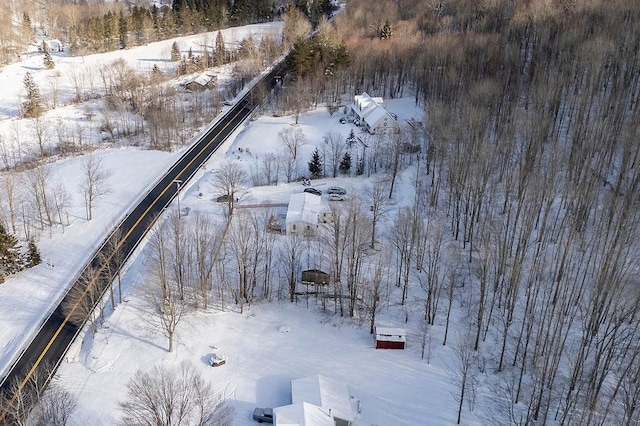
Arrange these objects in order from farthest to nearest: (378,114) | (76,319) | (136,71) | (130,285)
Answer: (136,71)
(378,114)
(130,285)
(76,319)

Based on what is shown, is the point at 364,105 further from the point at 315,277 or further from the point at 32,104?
the point at 32,104

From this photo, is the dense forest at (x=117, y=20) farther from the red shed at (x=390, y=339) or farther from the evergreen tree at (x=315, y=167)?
the red shed at (x=390, y=339)

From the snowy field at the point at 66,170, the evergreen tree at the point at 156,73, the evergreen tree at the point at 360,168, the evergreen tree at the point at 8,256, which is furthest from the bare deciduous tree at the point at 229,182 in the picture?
the evergreen tree at the point at 156,73

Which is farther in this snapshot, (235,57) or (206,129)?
(235,57)

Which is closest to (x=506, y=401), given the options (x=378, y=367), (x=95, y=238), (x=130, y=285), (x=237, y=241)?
(x=378, y=367)

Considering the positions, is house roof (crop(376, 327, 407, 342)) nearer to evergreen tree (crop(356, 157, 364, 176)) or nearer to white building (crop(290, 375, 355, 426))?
white building (crop(290, 375, 355, 426))

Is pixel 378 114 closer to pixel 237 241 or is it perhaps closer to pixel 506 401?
pixel 237 241

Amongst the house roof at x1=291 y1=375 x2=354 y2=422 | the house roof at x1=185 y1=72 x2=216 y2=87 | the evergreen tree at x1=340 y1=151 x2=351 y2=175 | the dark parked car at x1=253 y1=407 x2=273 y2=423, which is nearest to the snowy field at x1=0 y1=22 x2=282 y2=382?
the house roof at x1=185 y1=72 x2=216 y2=87
